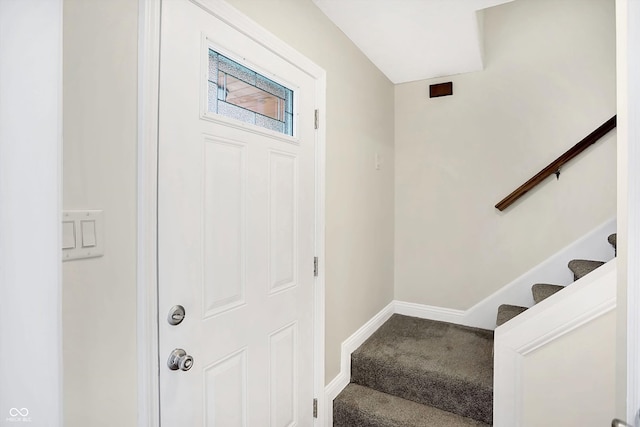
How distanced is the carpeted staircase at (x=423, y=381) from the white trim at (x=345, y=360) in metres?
0.04

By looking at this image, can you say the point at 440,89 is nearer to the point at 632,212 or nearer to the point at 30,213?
the point at 632,212

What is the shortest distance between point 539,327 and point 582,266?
900mm

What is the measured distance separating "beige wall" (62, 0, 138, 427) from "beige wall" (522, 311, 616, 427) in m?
1.60

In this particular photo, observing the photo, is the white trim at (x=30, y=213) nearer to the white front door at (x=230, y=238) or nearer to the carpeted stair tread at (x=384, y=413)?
the white front door at (x=230, y=238)

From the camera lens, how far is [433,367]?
6.18 feet

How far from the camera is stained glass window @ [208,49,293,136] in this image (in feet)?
3.71

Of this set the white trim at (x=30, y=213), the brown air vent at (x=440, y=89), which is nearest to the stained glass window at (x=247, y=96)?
the white trim at (x=30, y=213)

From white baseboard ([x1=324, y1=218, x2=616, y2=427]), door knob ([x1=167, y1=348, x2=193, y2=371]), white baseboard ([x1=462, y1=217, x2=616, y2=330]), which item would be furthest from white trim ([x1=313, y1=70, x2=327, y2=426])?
white baseboard ([x1=462, y1=217, x2=616, y2=330])

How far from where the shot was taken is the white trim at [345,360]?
181cm

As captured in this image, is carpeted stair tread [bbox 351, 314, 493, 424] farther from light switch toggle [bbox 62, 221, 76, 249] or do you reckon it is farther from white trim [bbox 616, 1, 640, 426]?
light switch toggle [bbox 62, 221, 76, 249]

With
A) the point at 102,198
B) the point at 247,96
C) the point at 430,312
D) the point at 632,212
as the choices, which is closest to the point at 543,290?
the point at 430,312

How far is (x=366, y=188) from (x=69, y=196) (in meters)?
1.81

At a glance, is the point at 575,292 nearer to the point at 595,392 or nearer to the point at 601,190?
the point at 595,392

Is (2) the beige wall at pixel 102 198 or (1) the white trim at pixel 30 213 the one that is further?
(2) the beige wall at pixel 102 198
